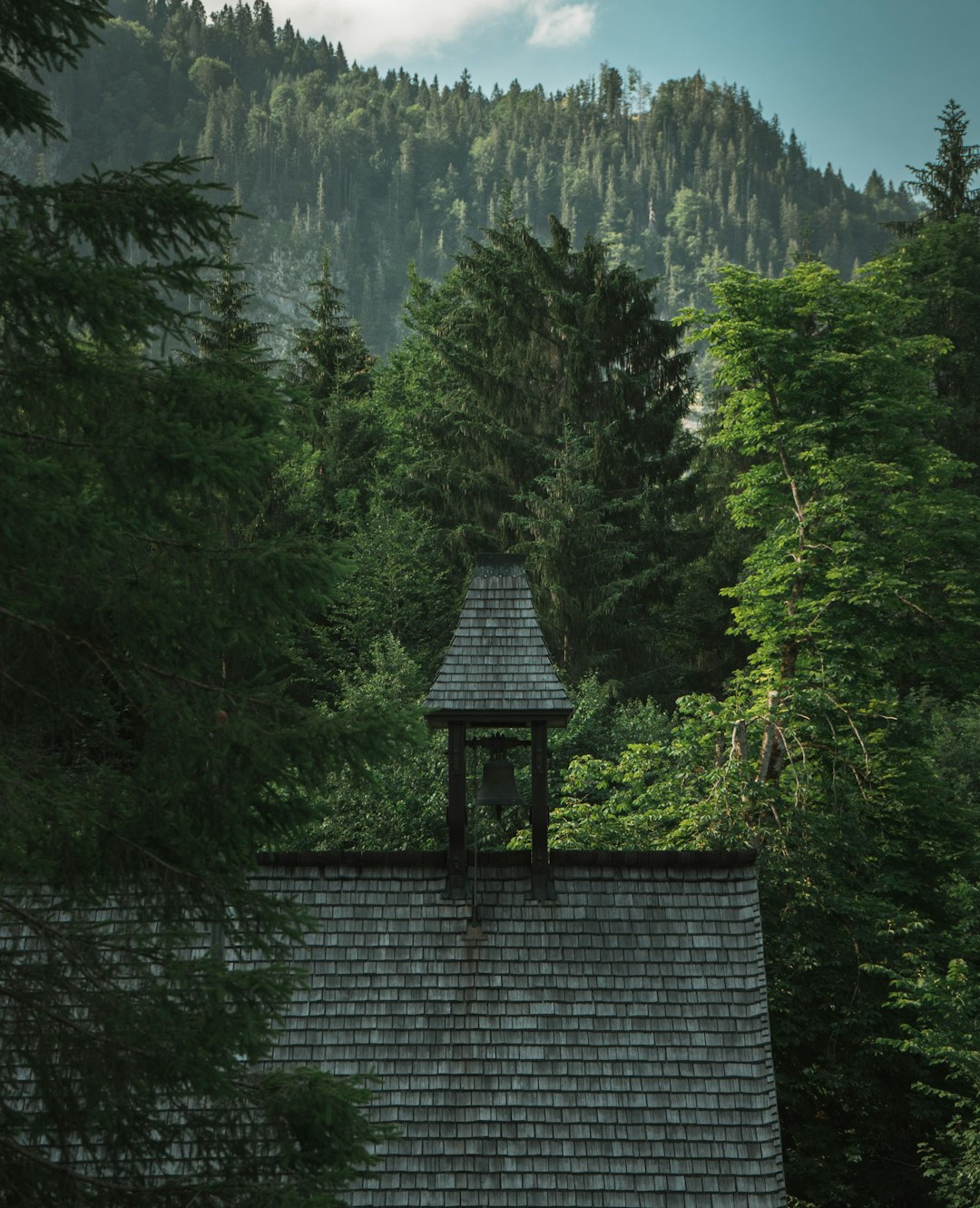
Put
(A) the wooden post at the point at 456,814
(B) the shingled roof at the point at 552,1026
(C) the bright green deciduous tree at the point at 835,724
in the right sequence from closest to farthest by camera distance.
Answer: (B) the shingled roof at the point at 552,1026
(A) the wooden post at the point at 456,814
(C) the bright green deciduous tree at the point at 835,724

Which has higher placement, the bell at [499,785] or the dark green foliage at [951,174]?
the dark green foliage at [951,174]

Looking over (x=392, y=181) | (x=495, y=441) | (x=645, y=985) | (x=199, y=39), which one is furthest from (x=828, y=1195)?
(x=199, y=39)

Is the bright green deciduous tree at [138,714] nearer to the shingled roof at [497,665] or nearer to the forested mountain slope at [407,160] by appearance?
the shingled roof at [497,665]

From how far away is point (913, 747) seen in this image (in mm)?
19391

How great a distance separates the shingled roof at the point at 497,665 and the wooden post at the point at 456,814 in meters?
0.18

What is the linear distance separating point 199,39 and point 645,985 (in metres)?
188

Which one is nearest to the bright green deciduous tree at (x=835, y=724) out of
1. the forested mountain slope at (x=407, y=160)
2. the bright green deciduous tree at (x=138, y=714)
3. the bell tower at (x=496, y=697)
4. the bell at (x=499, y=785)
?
the bell at (x=499, y=785)

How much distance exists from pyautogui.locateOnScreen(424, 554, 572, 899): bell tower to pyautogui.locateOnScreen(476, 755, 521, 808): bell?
0.04 metres

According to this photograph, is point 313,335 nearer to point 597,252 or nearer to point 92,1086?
point 597,252

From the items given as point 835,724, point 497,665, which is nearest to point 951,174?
point 835,724

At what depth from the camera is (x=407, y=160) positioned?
158 meters

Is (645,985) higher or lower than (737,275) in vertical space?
lower

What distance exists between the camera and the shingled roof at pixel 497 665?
31.5 ft

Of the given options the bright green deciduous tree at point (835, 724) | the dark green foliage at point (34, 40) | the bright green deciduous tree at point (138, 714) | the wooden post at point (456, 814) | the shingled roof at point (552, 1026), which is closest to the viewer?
the bright green deciduous tree at point (138, 714)
